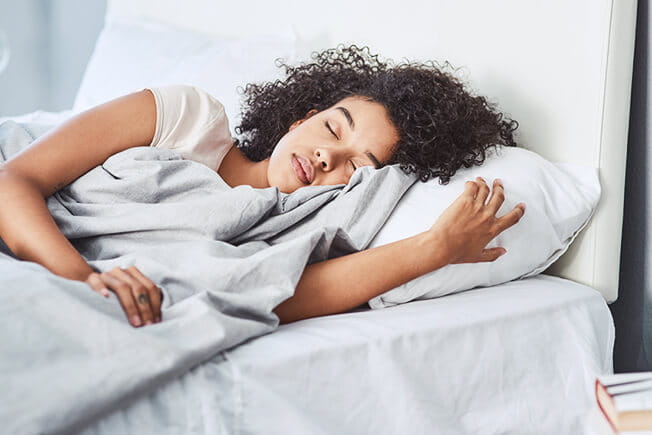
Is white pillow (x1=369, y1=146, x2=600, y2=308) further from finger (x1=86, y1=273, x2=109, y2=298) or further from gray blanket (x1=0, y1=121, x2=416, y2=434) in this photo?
finger (x1=86, y1=273, x2=109, y2=298)

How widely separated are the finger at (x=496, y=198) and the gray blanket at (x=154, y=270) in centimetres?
14

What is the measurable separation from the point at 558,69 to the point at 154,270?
76cm

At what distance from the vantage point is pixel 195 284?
0.86 meters

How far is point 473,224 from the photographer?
40.7 inches

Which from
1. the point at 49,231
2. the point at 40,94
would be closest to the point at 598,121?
the point at 49,231

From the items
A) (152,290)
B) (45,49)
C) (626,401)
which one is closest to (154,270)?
(152,290)

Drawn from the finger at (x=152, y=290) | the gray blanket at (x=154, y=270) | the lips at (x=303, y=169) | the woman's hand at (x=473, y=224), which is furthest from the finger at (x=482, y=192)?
the finger at (x=152, y=290)

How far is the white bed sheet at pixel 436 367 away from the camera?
80 centimetres

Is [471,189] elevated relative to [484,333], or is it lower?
elevated

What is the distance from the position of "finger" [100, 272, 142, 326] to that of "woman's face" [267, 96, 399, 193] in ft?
1.42

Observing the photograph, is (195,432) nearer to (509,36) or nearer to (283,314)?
(283,314)

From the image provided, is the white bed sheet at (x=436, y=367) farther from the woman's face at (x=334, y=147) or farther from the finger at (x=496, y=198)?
the woman's face at (x=334, y=147)

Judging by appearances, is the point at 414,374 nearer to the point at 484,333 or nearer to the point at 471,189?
the point at 484,333

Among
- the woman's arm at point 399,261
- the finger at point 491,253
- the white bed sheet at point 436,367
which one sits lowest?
the white bed sheet at point 436,367
